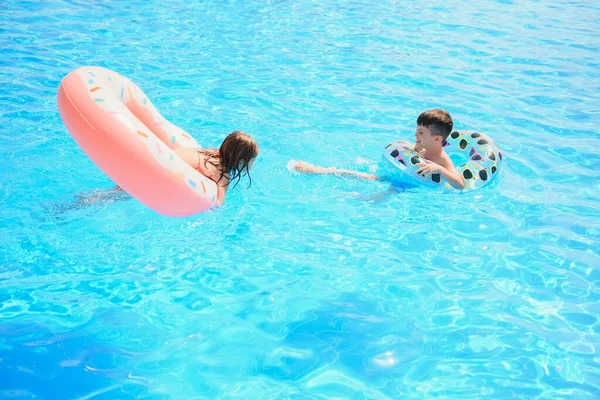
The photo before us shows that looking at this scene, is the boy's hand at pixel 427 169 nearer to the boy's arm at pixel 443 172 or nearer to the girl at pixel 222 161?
the boy's arm at pixel 443 172

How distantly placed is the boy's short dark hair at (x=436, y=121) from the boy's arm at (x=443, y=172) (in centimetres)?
30

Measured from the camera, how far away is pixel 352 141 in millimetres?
6527

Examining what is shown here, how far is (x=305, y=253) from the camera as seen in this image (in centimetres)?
466

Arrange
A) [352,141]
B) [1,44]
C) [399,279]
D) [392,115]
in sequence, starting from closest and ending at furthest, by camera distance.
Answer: [399,279]
[352,141]
[392,115]
[1,44]

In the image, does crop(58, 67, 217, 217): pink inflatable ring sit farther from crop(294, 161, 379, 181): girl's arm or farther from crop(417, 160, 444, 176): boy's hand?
crop(417, 160, 444, 176): boy's hand

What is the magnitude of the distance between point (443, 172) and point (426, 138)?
370 millimetres

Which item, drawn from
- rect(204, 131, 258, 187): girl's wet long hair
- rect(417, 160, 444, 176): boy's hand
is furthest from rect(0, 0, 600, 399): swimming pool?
rect(204, 131, 258, 187): girl's wet long hair

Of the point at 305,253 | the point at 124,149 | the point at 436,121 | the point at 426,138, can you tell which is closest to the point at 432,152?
the point at 426,138

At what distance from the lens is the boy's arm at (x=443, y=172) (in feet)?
17.7

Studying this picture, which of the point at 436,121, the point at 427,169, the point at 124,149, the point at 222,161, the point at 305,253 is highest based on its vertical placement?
the point at 124,149

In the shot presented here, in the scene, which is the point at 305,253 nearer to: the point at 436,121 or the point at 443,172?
the point at 443,172

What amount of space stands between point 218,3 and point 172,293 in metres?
8.69

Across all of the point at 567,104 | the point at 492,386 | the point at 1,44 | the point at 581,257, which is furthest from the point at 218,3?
the point at 492,386

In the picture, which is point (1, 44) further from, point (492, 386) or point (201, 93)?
point (492, 386)
